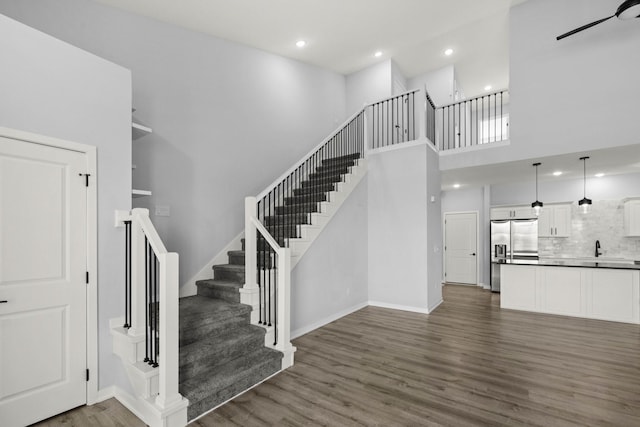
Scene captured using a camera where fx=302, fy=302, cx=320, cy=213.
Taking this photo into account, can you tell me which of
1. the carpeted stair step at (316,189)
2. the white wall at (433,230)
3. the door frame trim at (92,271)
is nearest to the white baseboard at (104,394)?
the door frame trim at (92,271)

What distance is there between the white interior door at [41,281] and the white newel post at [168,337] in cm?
91

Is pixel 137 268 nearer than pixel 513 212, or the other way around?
pixel 137 268

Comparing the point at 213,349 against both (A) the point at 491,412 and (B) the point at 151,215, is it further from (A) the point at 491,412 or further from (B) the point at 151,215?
(A) the point at 491,412

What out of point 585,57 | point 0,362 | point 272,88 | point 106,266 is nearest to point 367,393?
point 106,266

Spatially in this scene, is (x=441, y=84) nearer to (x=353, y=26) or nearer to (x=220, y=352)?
(x=353, y=26)

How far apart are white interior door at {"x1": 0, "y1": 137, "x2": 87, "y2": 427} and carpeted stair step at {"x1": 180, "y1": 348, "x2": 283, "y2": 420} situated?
1.01m

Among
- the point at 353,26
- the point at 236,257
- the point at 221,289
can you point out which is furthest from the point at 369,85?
the point at 221,289

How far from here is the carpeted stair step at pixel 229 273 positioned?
4005mm

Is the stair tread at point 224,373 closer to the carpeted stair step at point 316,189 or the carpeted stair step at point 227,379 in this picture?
the carpeted stair step at point 227,379

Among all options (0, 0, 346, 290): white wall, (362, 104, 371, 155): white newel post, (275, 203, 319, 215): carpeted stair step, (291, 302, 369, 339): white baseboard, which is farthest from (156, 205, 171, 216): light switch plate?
(362, 104, 371, 155): white newel post

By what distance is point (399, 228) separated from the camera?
19.0 ft

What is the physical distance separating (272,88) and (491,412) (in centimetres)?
580

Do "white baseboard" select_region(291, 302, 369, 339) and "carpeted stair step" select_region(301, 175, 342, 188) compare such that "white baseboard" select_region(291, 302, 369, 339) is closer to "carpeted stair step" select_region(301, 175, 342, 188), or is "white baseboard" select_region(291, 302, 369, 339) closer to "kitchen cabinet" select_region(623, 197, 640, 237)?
"carpeted stair step" select_region(301, 175, 342, 188)

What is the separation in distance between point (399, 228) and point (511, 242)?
4024 millimetres
